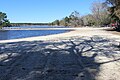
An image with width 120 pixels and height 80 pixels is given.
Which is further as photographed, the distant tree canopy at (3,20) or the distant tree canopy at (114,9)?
the distant tree canopy at (3,20)

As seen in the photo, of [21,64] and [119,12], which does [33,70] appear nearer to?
[21,64]

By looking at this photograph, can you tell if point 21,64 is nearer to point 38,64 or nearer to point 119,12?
point 38,64

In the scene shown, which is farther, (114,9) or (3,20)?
(3,20)

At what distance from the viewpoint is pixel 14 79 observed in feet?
27.0

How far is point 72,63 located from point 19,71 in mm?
2755

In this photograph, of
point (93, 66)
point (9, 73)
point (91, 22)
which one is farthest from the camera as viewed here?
point (91, 22)

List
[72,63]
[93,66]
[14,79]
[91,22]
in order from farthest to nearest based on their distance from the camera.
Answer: [91,22]
[72,63]
[93,66]
[14,79]

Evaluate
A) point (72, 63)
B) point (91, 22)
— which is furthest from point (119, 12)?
point (91, 22)

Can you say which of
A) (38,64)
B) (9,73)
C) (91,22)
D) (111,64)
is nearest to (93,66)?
(111,64)

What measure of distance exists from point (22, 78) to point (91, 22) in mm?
145412

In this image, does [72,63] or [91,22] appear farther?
[91,22]

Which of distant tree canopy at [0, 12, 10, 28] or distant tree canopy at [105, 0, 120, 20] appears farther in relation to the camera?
Answer: distant tree canopy at [0, 12, 10, 28]

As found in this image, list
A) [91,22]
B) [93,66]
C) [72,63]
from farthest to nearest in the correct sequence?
[91,22] < [72,63] < [93,66]

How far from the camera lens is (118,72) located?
9.39 metres
